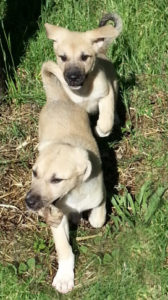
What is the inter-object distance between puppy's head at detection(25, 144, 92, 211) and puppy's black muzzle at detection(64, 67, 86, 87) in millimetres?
811

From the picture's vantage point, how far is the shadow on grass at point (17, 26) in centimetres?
566

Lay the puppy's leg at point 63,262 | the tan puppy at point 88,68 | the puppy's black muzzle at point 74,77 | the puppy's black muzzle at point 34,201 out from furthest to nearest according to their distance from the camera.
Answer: the tan puppy at point 88,68, the puppy's black muzzle at point 74,77, the puppy's leg at point 63,262, the puppy's black muzzle at point 34,201

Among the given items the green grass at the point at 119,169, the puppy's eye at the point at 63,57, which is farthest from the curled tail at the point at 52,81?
the green grass at the point at 119,169

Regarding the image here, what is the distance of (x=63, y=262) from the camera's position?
12.7 ft

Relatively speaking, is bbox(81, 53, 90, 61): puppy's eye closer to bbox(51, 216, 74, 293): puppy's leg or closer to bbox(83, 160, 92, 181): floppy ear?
bbox(83, 160, 92, 181): floppy ear

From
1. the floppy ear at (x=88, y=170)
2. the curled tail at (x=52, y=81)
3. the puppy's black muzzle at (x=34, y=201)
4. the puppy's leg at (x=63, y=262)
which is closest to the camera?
the puppy's black muzzle at (x=34, y=201)

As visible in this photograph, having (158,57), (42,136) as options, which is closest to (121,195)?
(42,136)

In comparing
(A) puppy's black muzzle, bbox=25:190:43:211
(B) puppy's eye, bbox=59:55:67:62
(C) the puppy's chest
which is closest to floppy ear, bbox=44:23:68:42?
(B) puppy's eye, bbox=59:55:67:62

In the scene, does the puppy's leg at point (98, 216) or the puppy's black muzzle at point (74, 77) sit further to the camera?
the puppy's black muzzle at point (74, 77)

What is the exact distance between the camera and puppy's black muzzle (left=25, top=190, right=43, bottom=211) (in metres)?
3.37

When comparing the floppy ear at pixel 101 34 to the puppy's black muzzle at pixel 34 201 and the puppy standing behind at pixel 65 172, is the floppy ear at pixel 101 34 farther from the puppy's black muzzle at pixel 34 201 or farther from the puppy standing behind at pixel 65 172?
the puppy's black muzzle at pixel 34 201

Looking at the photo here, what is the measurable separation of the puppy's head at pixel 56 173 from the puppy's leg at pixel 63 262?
332mm

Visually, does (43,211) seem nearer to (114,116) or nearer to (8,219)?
(8,219)

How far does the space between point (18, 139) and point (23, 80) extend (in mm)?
759
